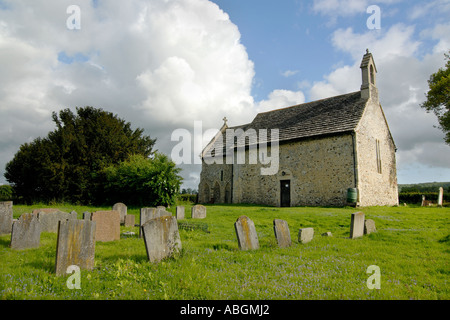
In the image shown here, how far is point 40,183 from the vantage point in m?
19.5

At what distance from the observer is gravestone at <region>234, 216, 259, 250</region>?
22.8 feet

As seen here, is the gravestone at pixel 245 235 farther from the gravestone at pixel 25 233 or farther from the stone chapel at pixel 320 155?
the stone chapel at pixel 320 155

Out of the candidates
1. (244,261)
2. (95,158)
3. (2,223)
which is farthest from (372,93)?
(2,223)

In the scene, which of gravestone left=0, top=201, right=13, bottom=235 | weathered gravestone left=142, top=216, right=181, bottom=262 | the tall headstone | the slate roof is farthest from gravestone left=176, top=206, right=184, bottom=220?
the slate roof

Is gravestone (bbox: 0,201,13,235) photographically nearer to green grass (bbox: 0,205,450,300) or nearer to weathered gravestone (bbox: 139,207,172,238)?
green grass (bbox: 0,205,450,300)

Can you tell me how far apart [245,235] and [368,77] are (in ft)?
59.8

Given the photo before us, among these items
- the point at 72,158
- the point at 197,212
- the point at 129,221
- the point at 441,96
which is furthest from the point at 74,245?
the point at 441,96

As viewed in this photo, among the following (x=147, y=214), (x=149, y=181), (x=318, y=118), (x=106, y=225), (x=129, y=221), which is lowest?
(x=129, y=221)

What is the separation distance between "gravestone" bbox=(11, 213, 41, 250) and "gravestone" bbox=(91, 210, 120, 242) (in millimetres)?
1403

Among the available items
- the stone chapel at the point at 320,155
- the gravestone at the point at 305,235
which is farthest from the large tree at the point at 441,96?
the gravestone at the point at 305,235

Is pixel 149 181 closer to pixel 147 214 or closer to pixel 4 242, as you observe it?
pixel 147 214

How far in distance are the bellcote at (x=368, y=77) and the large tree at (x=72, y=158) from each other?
706 inches

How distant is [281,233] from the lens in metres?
7.45
